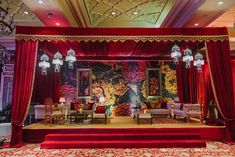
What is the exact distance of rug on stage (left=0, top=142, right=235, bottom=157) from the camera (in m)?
5.06

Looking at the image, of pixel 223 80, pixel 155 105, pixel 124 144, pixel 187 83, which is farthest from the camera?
pixel 187 83

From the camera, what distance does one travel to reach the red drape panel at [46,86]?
9906 mm

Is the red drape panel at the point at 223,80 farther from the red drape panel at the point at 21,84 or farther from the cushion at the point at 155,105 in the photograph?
the red drape panel at the point at 21,84

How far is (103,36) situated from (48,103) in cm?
340

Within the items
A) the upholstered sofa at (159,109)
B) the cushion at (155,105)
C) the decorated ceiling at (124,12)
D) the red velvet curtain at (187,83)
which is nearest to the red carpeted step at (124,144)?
the upholstered sofa at (159,109)

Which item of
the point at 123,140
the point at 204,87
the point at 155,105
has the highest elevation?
the point at 204,87

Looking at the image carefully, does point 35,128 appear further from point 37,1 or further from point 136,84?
point 136,84

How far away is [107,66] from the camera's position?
Result: 10.8 meters

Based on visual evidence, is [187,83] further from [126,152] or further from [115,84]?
[126,152]

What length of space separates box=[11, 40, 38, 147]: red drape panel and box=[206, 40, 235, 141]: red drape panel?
541 centimetres

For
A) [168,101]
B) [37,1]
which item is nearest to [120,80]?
[168,101]

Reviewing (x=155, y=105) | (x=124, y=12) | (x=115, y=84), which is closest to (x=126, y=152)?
(x=155, y=105)

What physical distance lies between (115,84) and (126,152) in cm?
574

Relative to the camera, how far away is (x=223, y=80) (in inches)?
249
